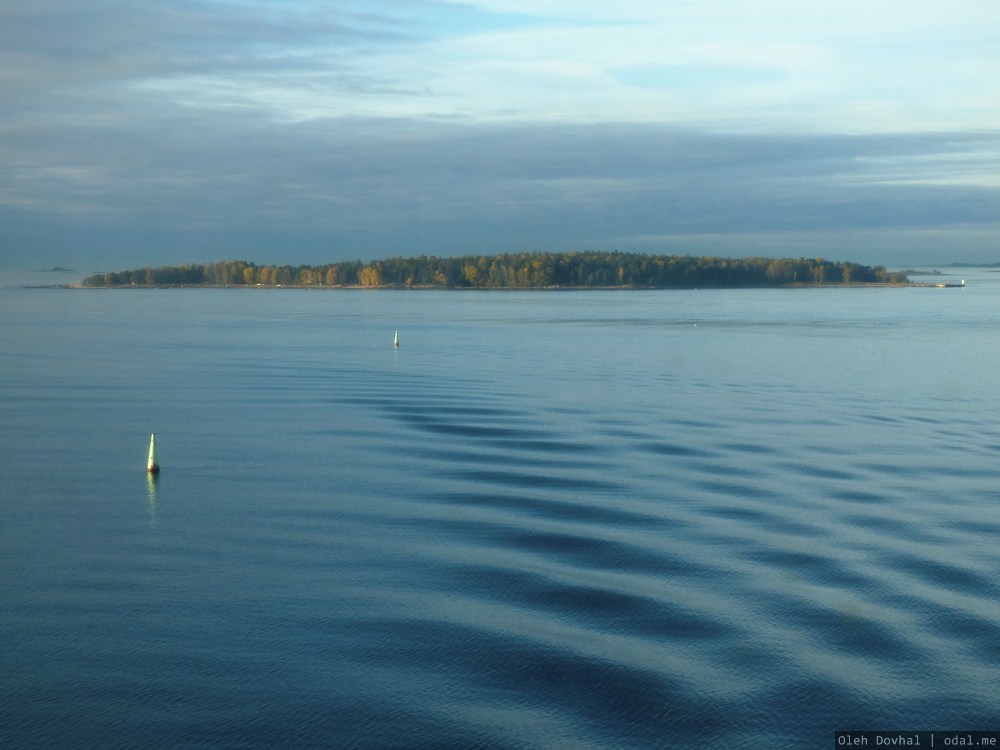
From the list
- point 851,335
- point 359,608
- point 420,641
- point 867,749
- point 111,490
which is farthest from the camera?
point 851,335

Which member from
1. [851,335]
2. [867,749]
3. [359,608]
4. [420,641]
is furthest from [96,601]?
[851,335]

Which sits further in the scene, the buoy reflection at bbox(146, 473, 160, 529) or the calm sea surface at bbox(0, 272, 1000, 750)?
the buoy reflection at bbox(146, 473, 160, 529)

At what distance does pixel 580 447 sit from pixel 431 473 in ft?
17.2

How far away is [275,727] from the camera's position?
1095 centimetres

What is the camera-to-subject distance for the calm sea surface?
11.4m

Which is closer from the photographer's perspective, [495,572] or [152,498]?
[495,572]

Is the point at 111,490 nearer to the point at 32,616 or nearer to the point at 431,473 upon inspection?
the point at 431,473

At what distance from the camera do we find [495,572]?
16.5 meters

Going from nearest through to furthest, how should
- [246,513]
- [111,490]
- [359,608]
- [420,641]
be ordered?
[420,641] → [359,608] → [246,513] → [111,490]

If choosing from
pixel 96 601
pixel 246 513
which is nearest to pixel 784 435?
pixel 246 513

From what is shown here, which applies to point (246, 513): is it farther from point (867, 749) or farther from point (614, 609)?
point (867, 749)

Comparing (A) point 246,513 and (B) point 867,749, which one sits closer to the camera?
(B) point 867,749

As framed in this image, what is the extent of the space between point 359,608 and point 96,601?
12.2 ft

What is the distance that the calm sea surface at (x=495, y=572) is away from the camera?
11445 millimetres
